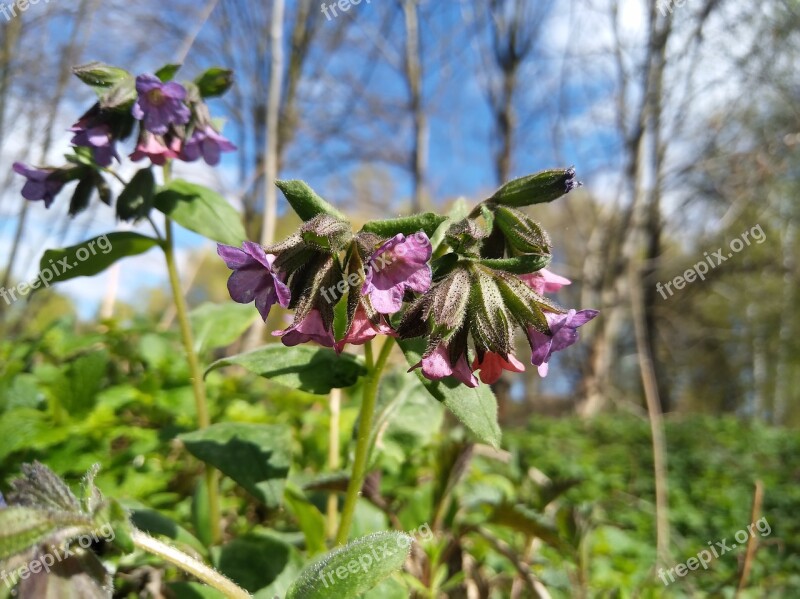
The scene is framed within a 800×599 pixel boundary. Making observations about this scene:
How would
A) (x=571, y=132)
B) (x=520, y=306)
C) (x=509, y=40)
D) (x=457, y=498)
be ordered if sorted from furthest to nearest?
(x=571, y=132)
(x=509, y=40)
(x=457, y=498)
(x=520, y=306)

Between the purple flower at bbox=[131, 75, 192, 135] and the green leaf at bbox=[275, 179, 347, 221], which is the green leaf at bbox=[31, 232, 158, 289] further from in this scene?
the green leaf at bbox=[275, 179, 347, 221]

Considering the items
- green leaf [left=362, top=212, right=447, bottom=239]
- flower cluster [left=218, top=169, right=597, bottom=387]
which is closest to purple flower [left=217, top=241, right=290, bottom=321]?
flower cluster [left=218, top=169, right=597, bottom=387]

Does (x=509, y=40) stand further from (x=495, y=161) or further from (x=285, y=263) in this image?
(x=285, y=263)

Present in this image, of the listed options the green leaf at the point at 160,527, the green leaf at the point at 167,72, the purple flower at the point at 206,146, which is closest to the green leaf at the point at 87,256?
the purple flower at the point at 206,146

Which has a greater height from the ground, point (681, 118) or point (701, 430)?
point (681, 118)

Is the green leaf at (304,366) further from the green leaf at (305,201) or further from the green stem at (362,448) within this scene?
the green leaf at (305,201)

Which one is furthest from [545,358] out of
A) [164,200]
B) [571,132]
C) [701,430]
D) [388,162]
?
[388,162]

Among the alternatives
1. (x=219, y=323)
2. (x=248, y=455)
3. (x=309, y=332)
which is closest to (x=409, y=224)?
(x=309, y=332)

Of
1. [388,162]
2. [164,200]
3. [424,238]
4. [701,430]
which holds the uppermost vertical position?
[388,162]
